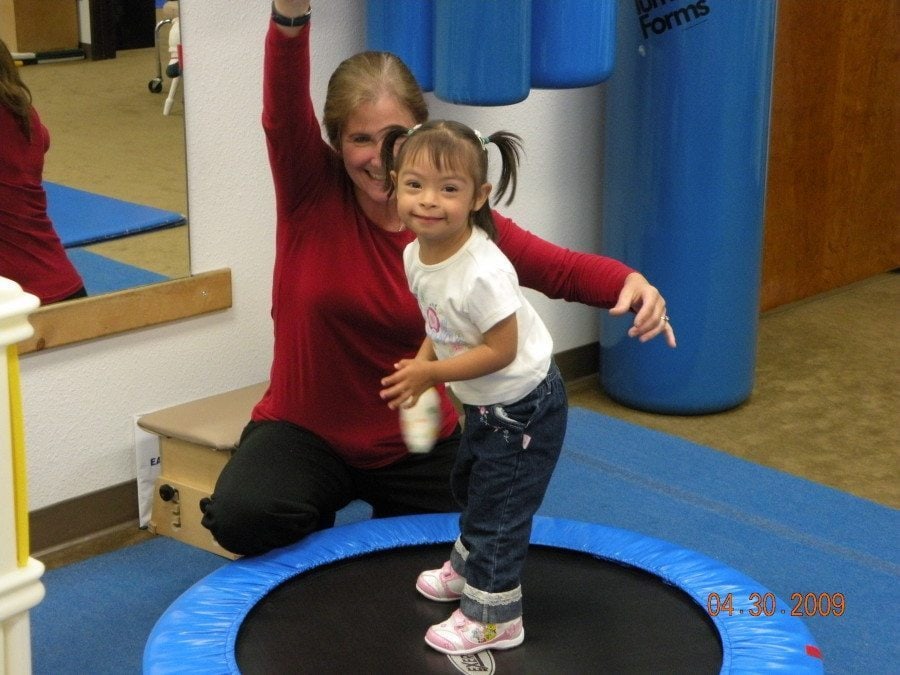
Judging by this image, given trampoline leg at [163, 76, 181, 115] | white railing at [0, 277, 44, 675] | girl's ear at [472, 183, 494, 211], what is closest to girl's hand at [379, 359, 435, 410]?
girl's ear at [472, 183, 494, 211]

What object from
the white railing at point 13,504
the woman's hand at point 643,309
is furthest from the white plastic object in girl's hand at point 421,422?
the white railing at point 13,504

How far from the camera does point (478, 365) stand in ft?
5.77

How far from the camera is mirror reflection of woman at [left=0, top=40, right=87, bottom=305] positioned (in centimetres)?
263

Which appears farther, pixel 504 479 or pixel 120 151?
pixel 120 151

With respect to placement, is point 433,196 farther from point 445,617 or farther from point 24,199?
point 24,199

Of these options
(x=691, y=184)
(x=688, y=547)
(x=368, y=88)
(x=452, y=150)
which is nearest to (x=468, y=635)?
(x=452, y=150)

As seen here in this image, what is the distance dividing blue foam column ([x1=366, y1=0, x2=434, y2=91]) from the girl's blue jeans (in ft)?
4.02

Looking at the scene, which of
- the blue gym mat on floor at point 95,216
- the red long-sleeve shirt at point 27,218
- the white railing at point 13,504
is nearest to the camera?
the white railing at point 13,504

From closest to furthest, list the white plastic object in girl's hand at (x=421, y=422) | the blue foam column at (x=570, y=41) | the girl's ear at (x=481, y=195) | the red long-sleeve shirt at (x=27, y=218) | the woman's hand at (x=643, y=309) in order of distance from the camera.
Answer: the girl's ear at (x=481, y=195) → the woman's hand at (x=643, y=309) → the white plastic object in girl's hand at (x=421, y=422) → the red long-sleeve shirt at (x=27, y=218) → the blue foam column at (x=570, y=41)

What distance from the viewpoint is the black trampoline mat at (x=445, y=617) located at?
2.01 meters

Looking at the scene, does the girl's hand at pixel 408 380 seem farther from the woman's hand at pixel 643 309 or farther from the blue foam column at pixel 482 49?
the blue foam column at pixel 482 49

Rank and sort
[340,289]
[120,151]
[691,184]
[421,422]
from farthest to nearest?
[691,184]
[120,151]
[340,289]
[421,422]

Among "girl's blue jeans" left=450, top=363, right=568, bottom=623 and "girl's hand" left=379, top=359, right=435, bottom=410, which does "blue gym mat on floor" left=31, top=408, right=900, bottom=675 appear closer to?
"girl's blue jeans" left=450, top=363, right=568, bottom=623

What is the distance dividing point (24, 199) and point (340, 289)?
0.84m
